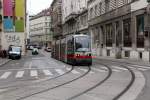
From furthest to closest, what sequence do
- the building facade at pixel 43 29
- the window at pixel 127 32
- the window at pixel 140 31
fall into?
the building facade at pixel 43 29 → the window at pixel 127 32 → the window at pixel 140 31

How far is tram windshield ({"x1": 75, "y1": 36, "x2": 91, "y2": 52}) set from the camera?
124ft

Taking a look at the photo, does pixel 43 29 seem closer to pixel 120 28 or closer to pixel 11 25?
pixel 11 25

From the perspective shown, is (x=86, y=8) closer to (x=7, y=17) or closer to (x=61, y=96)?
(x=7, y=17)

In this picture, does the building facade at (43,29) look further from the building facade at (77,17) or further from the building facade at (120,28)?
the building facade at (120,28)

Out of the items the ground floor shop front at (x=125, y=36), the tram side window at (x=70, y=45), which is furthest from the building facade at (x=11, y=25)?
the tram side window at (x=70, y=45)

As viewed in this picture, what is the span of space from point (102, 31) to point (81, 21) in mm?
18174

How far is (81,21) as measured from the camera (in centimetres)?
8762

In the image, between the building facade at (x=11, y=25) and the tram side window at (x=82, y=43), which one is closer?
the tram side window at (x=82, y=43)

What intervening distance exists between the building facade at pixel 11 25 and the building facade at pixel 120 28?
1380cm

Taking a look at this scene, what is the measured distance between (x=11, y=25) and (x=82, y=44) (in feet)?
147

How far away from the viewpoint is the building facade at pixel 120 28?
47875 millimetres

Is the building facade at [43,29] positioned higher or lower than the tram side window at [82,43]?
higher

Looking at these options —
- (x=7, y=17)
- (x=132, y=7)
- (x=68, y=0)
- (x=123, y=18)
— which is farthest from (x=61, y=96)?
(x=68, y=0)

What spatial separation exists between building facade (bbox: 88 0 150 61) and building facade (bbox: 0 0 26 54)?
1380 cm
